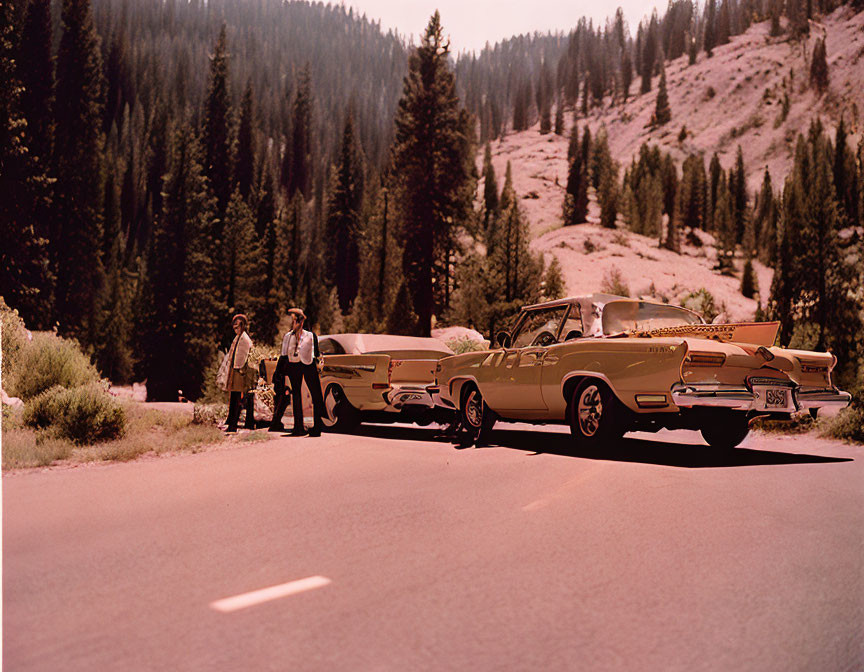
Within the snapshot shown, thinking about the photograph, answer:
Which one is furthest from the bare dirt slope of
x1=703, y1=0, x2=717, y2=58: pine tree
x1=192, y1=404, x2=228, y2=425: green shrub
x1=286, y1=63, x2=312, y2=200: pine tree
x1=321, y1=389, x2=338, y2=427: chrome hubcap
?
x1=192, y1=404, x2=228, y2=425: green shrub

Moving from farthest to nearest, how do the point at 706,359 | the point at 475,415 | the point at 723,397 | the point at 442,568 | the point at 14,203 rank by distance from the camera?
1. the point at 14,203
2. the point at 475,415
3. the point at 706,359
4. the point at 723,397
5. the point at 442,568

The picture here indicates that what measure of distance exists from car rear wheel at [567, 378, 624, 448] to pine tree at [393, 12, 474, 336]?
112ft

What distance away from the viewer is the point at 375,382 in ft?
41.4

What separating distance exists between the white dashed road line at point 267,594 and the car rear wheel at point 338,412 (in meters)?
8.85

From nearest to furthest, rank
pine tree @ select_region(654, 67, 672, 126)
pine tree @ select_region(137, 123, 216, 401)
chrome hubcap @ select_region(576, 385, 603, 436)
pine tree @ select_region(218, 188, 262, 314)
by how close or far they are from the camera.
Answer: chrome hubcap @ select_region(576, 385, 603, 436)
pine tree @ select_region(137, 123, 216, 401)
pine tree @ select_region(218, 188, 262, 314)
pine tree @ select_region(654, 67, 672, 126)

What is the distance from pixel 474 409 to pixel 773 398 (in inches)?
168

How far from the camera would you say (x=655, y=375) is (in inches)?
336

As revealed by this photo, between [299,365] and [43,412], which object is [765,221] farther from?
[43,412]

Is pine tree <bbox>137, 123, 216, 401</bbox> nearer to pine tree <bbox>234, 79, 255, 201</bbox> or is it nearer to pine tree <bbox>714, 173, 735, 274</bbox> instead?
pine tree <bbox>234, 79, 255, 201</bbox>

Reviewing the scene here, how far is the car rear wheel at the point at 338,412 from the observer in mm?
13203

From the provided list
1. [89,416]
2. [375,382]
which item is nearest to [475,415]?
[375,382]

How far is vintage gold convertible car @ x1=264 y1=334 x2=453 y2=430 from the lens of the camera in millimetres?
12578

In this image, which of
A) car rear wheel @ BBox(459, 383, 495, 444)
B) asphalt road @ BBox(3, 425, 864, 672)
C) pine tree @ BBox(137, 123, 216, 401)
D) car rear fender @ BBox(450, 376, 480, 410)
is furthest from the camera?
pine tree @ BBox(137, 123, 216, 401)

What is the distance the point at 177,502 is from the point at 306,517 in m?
1.31
